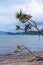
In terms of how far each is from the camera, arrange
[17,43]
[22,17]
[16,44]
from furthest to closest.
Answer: [17,43], [16,44], [22,17]

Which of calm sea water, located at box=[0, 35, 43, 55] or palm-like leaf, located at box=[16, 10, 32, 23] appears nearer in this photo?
palm-like leaf, located at box=[16, 10, 32, 23]

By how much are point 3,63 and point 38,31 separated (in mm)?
4203

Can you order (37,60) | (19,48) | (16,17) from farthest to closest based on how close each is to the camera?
(37,60) → (19,48) → (16,17)

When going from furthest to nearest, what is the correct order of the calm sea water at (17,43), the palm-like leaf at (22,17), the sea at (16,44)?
the calm sea water at (17,43), the sea at (16,44), the palm-like leaf at (22,17)

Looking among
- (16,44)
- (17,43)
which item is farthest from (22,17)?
(17,43)

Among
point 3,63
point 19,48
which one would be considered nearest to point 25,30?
point 19,48

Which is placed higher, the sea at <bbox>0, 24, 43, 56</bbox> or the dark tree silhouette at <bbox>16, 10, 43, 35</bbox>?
the dark tree silhouette at <bbox>16, 10, 43, 35</bbox>

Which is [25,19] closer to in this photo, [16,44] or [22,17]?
[22,17]

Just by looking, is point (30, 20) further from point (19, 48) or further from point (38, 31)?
point (19, 48)

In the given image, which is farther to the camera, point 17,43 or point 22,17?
point 17,43

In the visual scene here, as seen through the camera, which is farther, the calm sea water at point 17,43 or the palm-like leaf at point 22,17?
the calm sea water at point 17,43

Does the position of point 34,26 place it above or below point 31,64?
above

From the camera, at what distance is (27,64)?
19141 millimetres

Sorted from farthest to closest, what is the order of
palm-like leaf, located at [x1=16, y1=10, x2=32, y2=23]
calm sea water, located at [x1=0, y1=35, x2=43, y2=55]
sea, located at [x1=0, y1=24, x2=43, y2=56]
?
calm sea water, located at [x1=0, y1=35, x2=43, y2=55] → sea, located at [x1=0, y1=24, x2=43, y2=56] → palm-like leaf, located at [x1=16, y1=10, x2=32, y2=23]
